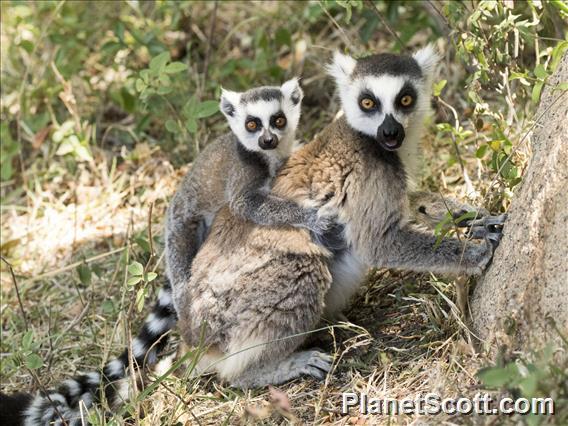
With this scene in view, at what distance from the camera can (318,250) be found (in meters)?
4.30

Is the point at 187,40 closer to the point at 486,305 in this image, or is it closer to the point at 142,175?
the point at 142,175

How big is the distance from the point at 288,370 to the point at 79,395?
3.72 feet

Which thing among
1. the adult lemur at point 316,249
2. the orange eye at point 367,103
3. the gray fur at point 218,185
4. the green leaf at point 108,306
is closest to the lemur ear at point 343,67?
the adult lemur at point 316,249

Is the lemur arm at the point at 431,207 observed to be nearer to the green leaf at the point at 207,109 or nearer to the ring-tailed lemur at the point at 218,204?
the ring-tailed lemur at the point at 218,204

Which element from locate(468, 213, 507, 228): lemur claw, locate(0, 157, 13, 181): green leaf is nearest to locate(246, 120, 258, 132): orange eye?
locate(468, 213, 507, 228): lemur claw

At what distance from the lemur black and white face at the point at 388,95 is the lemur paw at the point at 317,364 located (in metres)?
1.15

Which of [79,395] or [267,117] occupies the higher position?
[267,117]

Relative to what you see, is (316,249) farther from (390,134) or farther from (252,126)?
(252,126)

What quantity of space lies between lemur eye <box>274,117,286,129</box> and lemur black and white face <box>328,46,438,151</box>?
24.0 inches

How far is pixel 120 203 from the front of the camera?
6.50 metres

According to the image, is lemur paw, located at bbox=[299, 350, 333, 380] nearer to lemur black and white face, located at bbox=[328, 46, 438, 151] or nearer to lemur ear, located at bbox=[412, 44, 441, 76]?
lemur black and white face, located at bbox=[328, 46, 438, 151]

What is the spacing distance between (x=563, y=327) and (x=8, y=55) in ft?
19.8

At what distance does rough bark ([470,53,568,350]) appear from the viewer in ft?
10.8

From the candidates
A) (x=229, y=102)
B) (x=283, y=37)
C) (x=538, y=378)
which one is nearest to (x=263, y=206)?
(x=229, y=102)
